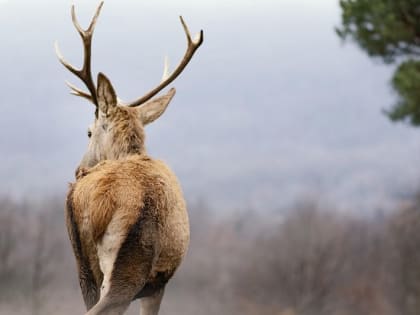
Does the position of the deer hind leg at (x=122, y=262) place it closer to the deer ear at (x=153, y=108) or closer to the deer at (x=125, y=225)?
the deer at (x=125, y=225)

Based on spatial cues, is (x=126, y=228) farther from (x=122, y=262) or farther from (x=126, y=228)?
(x=122, y=262)

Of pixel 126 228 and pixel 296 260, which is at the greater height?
pixel 126 228

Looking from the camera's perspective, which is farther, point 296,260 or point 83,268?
point 296,260

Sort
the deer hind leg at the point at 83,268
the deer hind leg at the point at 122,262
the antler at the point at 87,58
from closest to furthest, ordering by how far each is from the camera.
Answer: the deer hind leg at the point at 122,262, the deer hind leg at the point at 83,268, the antler at the point at 87,58

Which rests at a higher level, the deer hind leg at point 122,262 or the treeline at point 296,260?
the deer hind leg at point 122,262

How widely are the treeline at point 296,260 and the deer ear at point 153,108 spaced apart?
5988 millimetres

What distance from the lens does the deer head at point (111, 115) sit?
15.3 feet

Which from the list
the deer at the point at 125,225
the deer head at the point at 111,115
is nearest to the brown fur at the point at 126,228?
the deer at the point at 125,225

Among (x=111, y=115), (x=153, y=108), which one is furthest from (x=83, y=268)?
(x=153, y=108)

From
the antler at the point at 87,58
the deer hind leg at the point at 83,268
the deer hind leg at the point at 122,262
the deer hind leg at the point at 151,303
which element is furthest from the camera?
the antler at the point at 87,58

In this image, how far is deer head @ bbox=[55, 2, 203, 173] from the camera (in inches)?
183

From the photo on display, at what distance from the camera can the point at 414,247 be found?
50.9 ft

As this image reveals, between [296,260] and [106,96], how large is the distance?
1095 centimetres

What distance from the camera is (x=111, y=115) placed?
4746 millimetres
